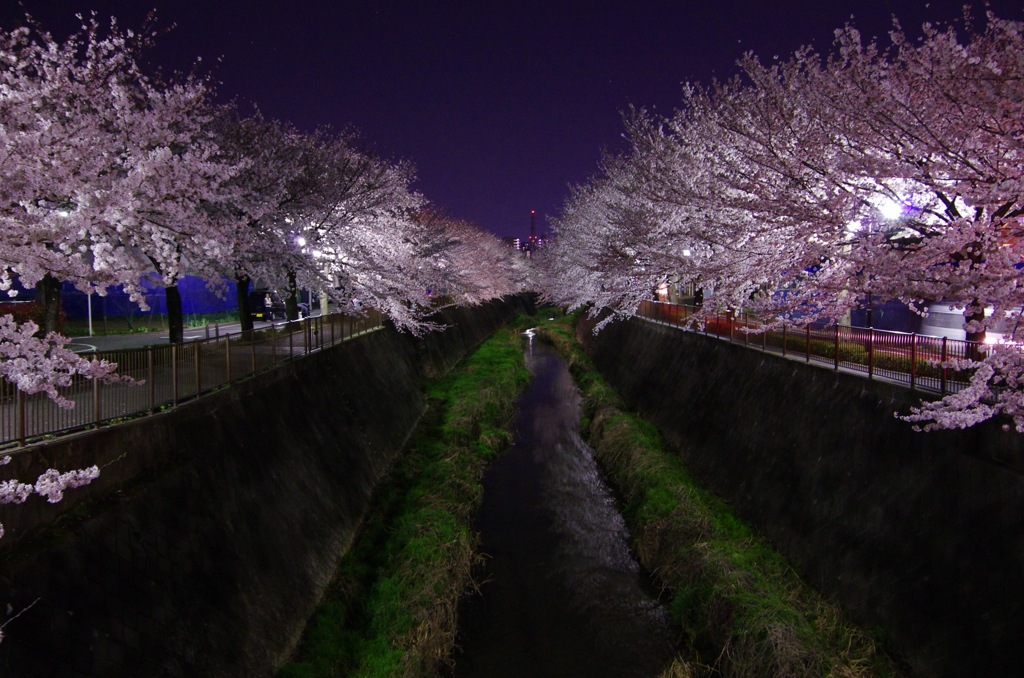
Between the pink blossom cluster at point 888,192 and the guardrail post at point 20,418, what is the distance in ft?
28.4

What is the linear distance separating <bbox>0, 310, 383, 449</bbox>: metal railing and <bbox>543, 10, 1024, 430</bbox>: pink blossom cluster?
8.36m

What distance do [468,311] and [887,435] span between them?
33657mm

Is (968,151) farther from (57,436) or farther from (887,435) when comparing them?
(57,436)

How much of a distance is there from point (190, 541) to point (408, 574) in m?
3.71

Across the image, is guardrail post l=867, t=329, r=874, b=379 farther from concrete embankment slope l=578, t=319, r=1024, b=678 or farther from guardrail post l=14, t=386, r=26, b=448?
guardrail post l=14, t=386, r=26, b=448

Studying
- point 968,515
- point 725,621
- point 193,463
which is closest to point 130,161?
point 193,463

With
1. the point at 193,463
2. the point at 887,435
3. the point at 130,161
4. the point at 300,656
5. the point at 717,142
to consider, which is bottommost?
the point at 300,656

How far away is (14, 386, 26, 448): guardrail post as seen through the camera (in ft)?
17.1

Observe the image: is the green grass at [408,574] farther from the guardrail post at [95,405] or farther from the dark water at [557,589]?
the guardrail post at [95,405]

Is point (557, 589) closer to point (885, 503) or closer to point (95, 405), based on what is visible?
point (885, 503)

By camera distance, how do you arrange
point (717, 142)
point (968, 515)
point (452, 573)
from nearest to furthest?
point (968, 515)
point (452, 573)
point (717, 142)

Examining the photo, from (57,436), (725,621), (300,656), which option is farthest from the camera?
(725,621)

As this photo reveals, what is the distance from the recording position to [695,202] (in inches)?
523

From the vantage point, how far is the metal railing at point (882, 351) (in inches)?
296
